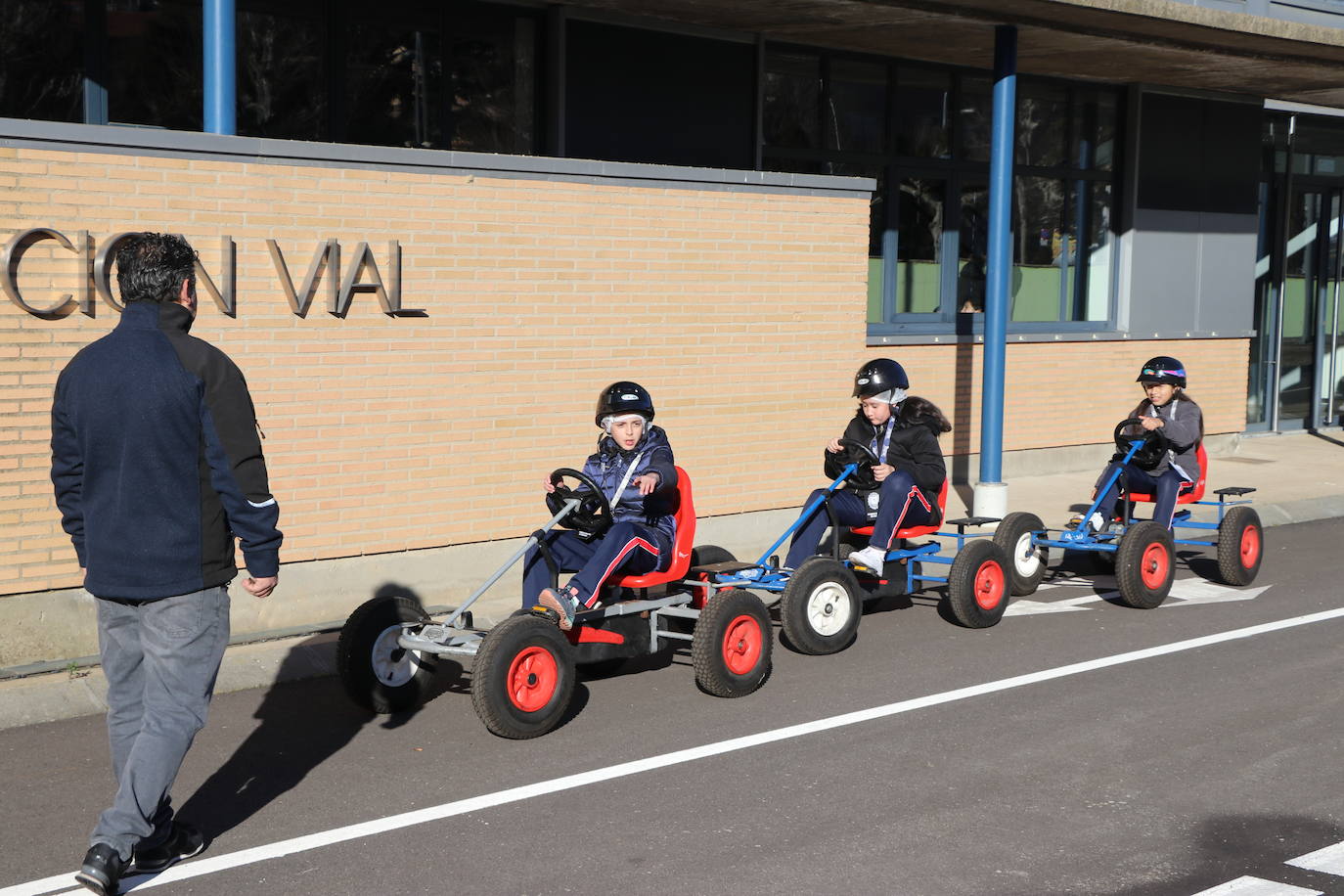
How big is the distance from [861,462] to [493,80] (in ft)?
19.1

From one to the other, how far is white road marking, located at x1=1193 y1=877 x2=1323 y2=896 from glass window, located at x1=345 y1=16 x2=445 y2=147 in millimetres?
9437

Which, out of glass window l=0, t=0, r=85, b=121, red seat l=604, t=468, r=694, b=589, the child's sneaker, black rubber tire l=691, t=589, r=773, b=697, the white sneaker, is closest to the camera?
the child's sneaker

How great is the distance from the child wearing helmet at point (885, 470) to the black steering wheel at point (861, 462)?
0.8 inches

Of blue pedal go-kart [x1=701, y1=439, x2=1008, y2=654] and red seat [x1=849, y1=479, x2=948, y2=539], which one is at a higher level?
red seat [x1=849, y1=479, x2=948, y2=539]

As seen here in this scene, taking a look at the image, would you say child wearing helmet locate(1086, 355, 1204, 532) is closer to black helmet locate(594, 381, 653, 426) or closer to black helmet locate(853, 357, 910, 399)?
black helmet locate(853, 357, 910, 399)

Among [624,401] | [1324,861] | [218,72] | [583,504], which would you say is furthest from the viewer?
[218,72]

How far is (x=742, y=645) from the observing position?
775 cm

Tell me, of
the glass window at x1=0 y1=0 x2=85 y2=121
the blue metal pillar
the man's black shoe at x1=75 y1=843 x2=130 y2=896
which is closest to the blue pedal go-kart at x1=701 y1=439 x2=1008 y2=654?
the blue metal pillar

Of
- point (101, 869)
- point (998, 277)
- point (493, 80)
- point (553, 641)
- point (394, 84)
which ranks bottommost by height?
point (101, 869)

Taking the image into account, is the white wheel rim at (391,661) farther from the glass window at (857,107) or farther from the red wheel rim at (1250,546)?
the glass window at (857,107)

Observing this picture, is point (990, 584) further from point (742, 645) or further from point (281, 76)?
point (281, 76)

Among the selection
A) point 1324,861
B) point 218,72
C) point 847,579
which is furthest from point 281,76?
point 1324,861

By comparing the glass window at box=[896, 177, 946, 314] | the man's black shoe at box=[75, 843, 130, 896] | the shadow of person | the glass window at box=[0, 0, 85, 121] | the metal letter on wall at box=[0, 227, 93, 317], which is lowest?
the shadow of person

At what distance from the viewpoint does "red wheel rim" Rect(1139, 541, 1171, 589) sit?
9.93 m
